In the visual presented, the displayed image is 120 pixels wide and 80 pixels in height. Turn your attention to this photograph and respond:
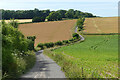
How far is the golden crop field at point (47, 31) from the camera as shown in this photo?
340ft

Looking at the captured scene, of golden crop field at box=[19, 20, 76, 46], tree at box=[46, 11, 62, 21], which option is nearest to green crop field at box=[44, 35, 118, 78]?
golden crop field at box=[19, 20, 76, 46]

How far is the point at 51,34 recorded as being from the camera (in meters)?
113

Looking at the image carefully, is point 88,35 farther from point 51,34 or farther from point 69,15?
point 69,15

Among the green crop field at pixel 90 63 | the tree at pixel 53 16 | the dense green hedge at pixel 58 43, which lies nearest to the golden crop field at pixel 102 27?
the dense green hedge at pixel 58 43

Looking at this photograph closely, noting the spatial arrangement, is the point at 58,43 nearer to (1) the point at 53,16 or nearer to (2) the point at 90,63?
(2) the point at 90,63

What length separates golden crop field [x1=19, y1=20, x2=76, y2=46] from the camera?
103744mm

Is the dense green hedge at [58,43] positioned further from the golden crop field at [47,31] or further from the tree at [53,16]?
the tree at [53,16]

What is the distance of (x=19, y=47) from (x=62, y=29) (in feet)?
298

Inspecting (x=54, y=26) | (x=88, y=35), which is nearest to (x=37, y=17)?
(x=54, y=26)

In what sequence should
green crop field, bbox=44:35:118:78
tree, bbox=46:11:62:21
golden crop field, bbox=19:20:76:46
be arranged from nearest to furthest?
green crop field, bbox=44:35:118:78, golden crop field, bbox=19:20:76:46, tree, bbox=46:11:62:21

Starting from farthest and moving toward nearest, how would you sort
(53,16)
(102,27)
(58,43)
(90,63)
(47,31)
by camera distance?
(53,16), (47,31), (102,27), (58,43), (90,63)

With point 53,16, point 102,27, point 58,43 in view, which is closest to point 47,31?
point 58,43

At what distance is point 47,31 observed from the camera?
12100cm

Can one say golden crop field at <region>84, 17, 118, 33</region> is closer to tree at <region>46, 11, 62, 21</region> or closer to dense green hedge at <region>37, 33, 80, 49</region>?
dense green hedge at <region>37, 33, 80, 49</region>
